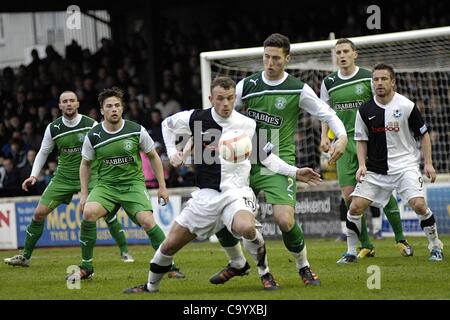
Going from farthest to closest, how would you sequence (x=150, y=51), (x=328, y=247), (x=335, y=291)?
(x=150, y=51) < (x=328, y=247) < (x=335, y=291)

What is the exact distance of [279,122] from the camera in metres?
9.54

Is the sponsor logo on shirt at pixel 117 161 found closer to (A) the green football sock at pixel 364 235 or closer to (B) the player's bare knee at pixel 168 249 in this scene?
(B) the player's bare knee at pixel 168 249

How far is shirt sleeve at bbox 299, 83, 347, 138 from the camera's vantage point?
364 inches

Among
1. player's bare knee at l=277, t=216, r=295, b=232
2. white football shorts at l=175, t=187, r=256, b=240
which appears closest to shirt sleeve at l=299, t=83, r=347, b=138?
player's bare knee at l=277, t=216, r=295, b=232

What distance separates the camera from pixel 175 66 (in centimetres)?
2348

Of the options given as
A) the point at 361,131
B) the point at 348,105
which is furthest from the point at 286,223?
the point at 348,105

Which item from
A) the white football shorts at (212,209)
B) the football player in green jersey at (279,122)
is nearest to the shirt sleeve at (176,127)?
the white football shorts at (212,209)

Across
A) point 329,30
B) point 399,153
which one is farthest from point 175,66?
point 399,153

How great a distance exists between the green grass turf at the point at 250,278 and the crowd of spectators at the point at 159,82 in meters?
3.93

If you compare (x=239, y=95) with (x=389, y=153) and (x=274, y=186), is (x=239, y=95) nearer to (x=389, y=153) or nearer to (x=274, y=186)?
(x=274, y=186)

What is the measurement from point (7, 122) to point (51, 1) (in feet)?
11.8

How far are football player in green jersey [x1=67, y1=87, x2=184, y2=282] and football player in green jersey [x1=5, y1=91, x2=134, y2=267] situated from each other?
1.80 meters

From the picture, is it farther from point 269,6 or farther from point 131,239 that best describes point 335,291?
point 269,6

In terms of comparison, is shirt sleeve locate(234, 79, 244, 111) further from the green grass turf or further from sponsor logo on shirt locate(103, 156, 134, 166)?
sponsor logo on shirt locate(103, 156, 134, 166)
